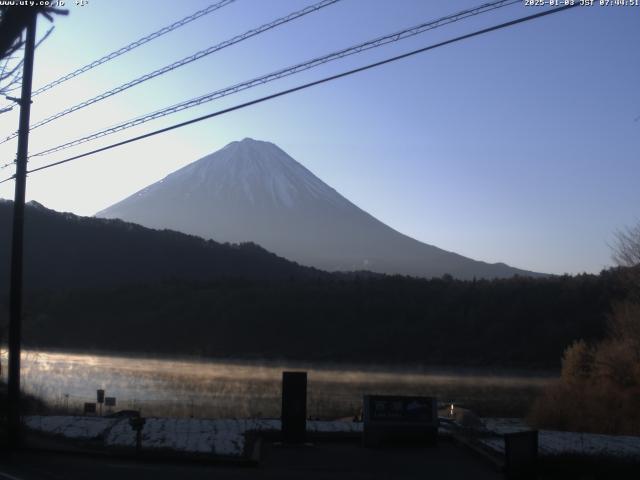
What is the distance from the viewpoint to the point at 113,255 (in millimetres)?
81812

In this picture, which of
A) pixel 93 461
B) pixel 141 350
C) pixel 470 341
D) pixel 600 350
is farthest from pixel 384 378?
pixel 93 461

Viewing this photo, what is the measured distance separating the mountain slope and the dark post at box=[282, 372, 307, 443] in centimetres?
5267

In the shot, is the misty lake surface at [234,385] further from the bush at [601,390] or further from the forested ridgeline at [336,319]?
the forested ridgeline at [336,319]

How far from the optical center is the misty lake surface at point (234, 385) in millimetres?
29328

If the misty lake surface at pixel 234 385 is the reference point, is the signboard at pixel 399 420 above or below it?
above

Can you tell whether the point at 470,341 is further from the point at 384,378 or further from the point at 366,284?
the point at 384,378

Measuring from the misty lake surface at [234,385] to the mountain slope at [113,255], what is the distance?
21115mm

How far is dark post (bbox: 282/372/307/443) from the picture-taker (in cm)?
1645

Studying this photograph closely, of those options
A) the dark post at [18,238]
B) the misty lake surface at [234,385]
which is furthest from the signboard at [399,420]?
the misty lake surface at [234,385]

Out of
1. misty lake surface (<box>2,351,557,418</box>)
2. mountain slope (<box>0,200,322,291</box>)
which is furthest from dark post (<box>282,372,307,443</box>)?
mountain slope (<box>0,200,322,291</box>)

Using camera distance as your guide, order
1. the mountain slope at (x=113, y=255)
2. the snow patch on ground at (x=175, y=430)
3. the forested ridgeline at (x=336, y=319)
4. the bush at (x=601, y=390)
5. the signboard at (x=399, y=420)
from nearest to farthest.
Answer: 1. the snow patch on ground at (x=175, y=430)
2. the signboard at (x=399, y=420)
3. the bush at (x=601, y=390)
4. the forested ridgeline at (x=336, y=319)
5. the mountain slope at (x=113, y=255)

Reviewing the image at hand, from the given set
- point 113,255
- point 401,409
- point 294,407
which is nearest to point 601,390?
point 401,409

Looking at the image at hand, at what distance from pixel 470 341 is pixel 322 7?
178ft

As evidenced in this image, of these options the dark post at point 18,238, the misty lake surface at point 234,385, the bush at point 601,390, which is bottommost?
the misty lake surface at point 234,385
